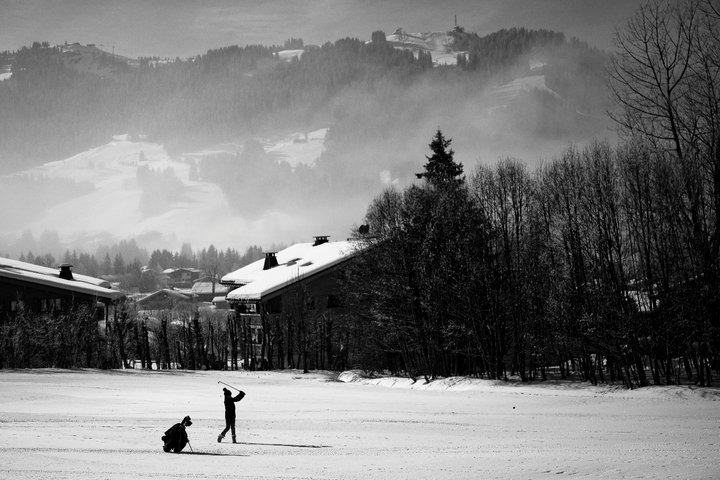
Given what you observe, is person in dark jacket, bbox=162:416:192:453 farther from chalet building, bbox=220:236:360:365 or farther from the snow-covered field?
chalet building, bbox=220:236:360:365

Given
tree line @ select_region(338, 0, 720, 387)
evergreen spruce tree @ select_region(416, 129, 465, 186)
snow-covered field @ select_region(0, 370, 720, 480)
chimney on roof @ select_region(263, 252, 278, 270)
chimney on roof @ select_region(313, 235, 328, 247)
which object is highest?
evergreen spruce tree @ select_region(416, 129, 465, 186)

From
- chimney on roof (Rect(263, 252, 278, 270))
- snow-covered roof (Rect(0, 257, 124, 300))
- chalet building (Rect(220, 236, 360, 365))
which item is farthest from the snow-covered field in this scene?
chimney on roof (Rect(263, 252, 278, 270))

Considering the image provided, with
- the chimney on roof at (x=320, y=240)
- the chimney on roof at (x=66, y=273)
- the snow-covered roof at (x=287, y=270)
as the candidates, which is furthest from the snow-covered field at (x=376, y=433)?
the chimney on roof at (x=320, y=240)

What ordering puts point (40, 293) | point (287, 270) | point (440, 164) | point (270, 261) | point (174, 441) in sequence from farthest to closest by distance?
1. point (270, 261)
2. point (287, 270)
3. point (40, 293)
4. point (440, 164)
5. point (174, 441)

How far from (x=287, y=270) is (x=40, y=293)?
78.3 ft

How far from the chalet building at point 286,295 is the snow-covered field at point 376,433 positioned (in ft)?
98.0

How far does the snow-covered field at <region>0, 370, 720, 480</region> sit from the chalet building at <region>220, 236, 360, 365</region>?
2986 centimetres

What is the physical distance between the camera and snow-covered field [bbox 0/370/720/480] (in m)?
19.2

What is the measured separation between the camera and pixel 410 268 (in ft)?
173

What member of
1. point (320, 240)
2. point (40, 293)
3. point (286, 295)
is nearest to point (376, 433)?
point (286, 295)

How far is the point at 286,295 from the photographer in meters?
77.4

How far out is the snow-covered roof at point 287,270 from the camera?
252 ft

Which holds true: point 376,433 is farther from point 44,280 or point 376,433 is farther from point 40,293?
point 40,293

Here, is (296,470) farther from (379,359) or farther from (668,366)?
(379,359)
